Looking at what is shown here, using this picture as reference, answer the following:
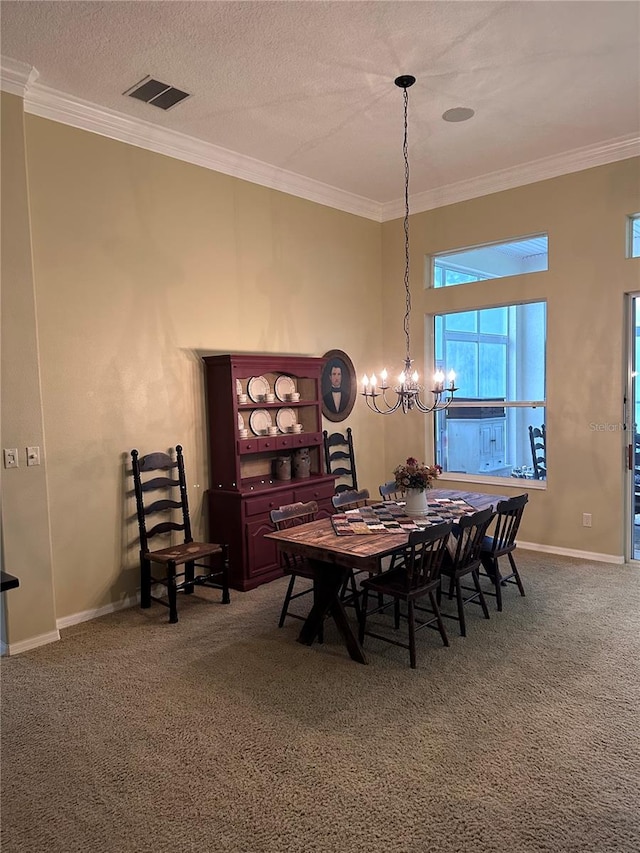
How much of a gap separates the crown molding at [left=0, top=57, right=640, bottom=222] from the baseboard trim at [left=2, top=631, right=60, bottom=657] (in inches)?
132

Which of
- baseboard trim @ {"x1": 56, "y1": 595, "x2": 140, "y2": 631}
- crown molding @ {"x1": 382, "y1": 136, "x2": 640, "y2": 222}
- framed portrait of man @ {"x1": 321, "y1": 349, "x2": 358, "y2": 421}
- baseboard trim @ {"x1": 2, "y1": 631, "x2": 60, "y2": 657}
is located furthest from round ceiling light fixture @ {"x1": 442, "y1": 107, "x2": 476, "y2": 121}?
baseboard trim @ {"x1": 2, "y1": 631, "x2": 60, "y2": 657}

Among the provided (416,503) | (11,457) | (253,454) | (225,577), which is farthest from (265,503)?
(11,457)

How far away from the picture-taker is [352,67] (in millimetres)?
3598

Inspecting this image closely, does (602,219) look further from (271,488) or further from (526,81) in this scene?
(271,488)

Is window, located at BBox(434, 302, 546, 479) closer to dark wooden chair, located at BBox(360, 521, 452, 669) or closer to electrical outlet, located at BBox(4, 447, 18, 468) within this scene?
dark wooden chair, located at BBox(360, 521, 452, 669)

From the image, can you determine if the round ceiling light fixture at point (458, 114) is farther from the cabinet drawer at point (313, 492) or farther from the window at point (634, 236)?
Result: the cabinet drawer at point (313, 492)

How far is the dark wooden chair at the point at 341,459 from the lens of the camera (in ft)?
19.7

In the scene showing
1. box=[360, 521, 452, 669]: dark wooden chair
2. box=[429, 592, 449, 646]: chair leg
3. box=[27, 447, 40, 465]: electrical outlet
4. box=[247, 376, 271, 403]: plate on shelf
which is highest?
box=[247, 376, 271, 403]: plate on shelf

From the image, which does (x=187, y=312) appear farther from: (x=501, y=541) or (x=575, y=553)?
(x=575, y=553)

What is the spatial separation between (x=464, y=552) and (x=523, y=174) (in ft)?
11.9

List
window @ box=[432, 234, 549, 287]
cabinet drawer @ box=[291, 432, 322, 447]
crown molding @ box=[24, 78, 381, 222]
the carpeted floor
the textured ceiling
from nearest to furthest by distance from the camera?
the carpeted floor
the textured ceiling
crown molding @ box=[24, 78, 381, 222]
cabinet drawer @ box=[291, 432, 322, 447]
window @ box=[432, 234, 549, 287]

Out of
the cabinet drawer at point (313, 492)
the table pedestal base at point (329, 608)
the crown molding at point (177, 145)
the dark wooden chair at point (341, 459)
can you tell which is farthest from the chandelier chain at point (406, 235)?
the table pedestal base at point (329, 608)

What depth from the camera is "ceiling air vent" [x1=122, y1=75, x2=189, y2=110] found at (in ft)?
12.3

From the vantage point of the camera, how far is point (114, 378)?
4273mm
